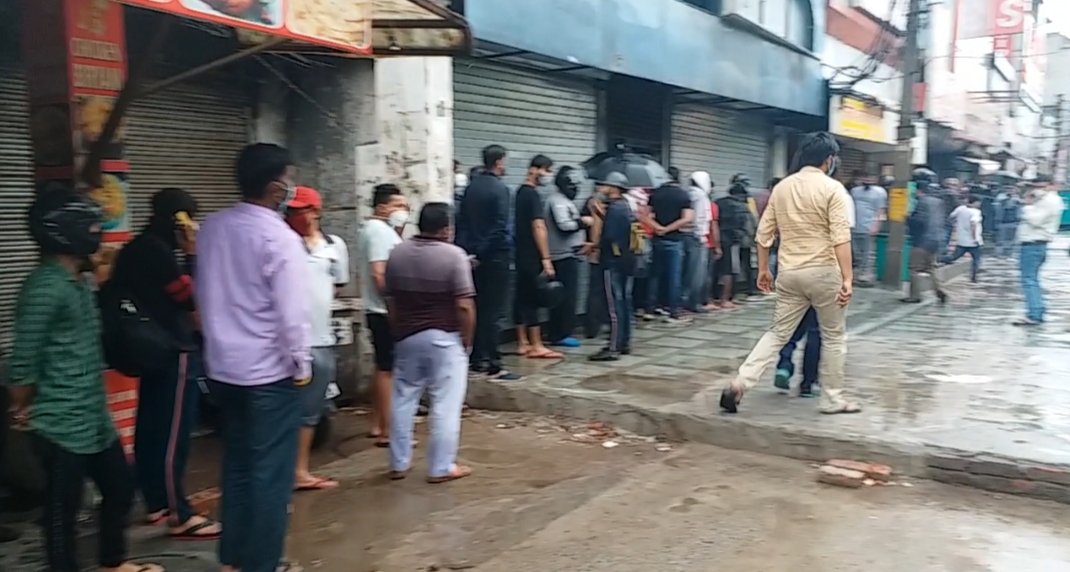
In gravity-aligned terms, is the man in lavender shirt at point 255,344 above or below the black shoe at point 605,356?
above

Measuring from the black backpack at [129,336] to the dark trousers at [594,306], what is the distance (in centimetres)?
462

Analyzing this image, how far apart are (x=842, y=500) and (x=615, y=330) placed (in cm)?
324

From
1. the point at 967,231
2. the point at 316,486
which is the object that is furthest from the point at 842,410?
the point at 967,231

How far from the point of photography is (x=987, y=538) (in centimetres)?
424

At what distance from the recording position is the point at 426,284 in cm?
472

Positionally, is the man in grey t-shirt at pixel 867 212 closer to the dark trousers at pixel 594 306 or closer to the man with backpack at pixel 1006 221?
the dark trousers at pixel 594 306

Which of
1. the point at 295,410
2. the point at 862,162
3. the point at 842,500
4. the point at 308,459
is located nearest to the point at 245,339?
the point at 295,410

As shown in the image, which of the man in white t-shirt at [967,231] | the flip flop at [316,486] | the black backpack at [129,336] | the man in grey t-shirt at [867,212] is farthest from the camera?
the man in white t-shirt at [967,231]

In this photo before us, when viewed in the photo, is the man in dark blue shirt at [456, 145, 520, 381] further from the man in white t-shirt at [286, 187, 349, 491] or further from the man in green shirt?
the man in green shirt

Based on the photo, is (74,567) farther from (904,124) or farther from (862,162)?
(862,162)

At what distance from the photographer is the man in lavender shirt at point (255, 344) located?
3312 mm

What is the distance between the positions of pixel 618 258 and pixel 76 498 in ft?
15.9

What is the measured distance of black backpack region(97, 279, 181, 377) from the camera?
149 inches

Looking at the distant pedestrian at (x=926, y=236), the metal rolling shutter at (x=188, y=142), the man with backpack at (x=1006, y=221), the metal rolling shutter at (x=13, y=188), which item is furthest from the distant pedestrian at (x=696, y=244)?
the man with backpack at (x=1006, y=221)
